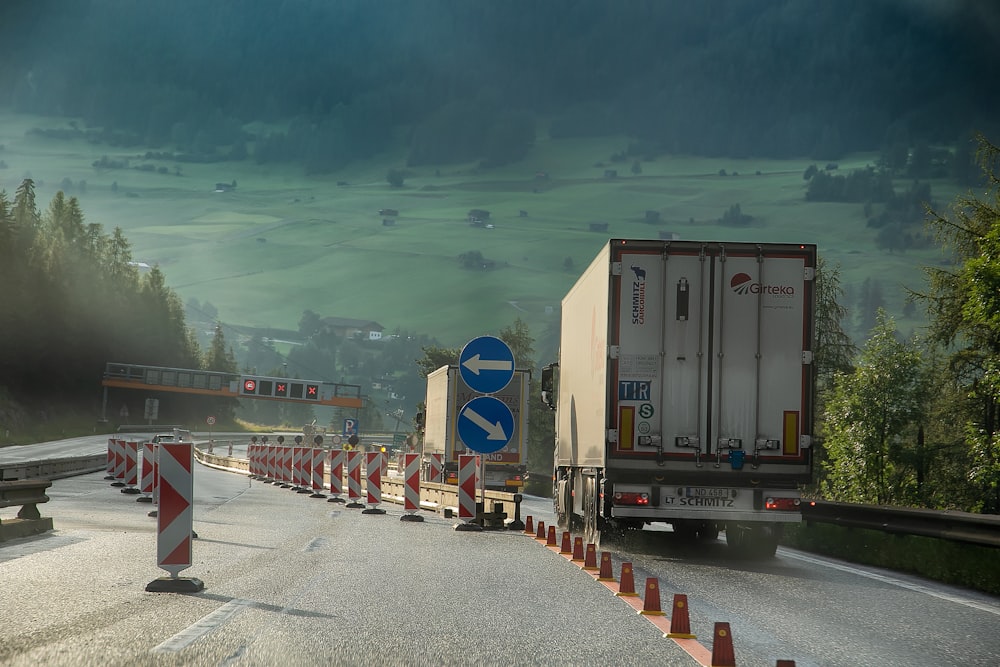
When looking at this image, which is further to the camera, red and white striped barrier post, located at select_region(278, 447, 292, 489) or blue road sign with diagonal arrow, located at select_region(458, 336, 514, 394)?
red and white striped barrier post, located at select_region(278, 447, 292, 489)

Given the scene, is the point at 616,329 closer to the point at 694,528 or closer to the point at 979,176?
the point at 694,528

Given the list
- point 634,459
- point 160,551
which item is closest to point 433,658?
point 160,551

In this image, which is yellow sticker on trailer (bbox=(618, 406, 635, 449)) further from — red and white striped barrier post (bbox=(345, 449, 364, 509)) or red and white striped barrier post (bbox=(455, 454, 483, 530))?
red and white striped barrier post (bbox=(345, 449, 364, 509))

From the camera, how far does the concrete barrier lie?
48.8 feet

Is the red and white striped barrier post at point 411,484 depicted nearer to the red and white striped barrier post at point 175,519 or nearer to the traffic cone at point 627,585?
the traffic cone at point 627,585

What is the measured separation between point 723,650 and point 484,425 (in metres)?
10.9

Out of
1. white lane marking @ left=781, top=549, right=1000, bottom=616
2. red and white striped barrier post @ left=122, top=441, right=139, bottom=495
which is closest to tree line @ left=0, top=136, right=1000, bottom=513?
white lane marking @ left=781, top=549, right=1000, bottom=616

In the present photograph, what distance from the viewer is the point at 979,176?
35.8m

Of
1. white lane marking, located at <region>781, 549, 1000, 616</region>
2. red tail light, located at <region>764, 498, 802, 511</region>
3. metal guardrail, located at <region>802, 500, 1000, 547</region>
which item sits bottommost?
white lane marking, located at <region>781, 549, 1000, 616</region>

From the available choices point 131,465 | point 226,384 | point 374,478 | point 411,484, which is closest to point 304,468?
point 131,465

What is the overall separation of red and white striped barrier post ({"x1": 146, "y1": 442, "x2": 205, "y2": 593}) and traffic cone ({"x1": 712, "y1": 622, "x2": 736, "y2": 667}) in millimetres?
4600

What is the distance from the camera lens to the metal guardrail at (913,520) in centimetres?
1213

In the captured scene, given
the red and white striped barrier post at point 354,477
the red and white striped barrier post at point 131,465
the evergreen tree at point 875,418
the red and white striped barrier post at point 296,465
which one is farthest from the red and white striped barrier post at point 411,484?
the evergreen tree at point 875,418

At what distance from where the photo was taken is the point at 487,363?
17484 mm
